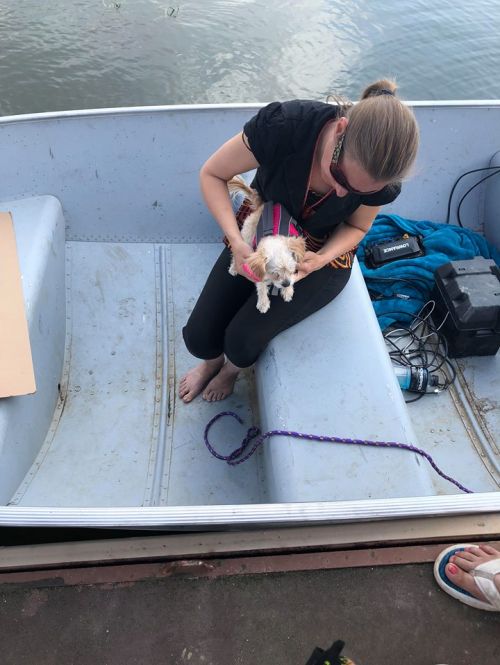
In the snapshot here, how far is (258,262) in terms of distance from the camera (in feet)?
4.80

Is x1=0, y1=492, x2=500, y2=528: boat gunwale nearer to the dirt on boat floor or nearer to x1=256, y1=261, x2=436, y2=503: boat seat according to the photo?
x1=256, y1=261, x2=436, y2=503: boat seat

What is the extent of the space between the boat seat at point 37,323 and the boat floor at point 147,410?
0.08 m

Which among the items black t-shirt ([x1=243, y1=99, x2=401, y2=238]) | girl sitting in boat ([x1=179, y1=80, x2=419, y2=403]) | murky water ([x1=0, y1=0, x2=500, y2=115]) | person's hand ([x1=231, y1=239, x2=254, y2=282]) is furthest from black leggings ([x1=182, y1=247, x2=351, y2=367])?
murky water ([x1=0, y1=0, x2=500, y2=115])

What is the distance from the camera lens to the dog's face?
147cm

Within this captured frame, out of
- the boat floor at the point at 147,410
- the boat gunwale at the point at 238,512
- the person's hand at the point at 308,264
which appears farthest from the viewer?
the boat floor at the point at 147,410

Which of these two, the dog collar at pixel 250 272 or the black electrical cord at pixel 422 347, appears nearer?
the dog collar at pixel 250 272

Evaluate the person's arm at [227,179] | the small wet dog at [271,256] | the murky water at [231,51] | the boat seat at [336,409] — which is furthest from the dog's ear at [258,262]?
the murky water at [231,51]

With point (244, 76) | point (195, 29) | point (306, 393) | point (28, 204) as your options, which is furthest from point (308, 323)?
point (195, 29)

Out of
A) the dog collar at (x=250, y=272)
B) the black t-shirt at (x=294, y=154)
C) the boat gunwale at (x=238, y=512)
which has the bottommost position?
the boat gunwale at (x=238, y=512)

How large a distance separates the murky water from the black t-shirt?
4254 mm

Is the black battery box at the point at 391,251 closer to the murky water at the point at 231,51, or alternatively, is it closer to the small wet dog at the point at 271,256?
the small wet dog at the point at 271,256

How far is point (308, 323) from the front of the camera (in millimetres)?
1728

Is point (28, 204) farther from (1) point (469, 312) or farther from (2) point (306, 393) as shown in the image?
(1) point (469, 312)

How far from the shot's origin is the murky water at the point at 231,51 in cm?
533
